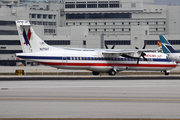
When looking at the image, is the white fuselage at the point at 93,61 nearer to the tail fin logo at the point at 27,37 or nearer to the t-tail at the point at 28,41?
the t-tail at the point at 28,41

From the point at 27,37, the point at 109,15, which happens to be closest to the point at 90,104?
the point at 27,37

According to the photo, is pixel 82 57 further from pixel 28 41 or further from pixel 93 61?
pixel 28 41

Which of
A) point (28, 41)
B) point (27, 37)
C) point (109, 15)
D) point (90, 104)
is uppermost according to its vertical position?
point (109, 15)

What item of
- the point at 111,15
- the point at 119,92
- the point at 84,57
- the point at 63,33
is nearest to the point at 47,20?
the point at 63,33

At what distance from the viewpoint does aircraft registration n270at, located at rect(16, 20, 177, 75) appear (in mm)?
49875

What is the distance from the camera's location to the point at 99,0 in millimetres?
180000

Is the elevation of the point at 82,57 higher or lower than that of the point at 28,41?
lower

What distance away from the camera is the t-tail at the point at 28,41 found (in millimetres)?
51688

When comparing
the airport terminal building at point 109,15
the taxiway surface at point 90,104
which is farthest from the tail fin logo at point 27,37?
the airport terminal building at point 109,15

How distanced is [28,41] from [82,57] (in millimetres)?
9134

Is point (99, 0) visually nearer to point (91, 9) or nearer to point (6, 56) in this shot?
point (91, 9)

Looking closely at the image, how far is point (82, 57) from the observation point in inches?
2020

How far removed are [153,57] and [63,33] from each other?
7354cm

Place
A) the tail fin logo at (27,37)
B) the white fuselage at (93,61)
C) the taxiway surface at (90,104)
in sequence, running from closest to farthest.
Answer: the taxiway surface at (90,104), the white fuselage at (93,61), the tail fin logo at (27,37)
